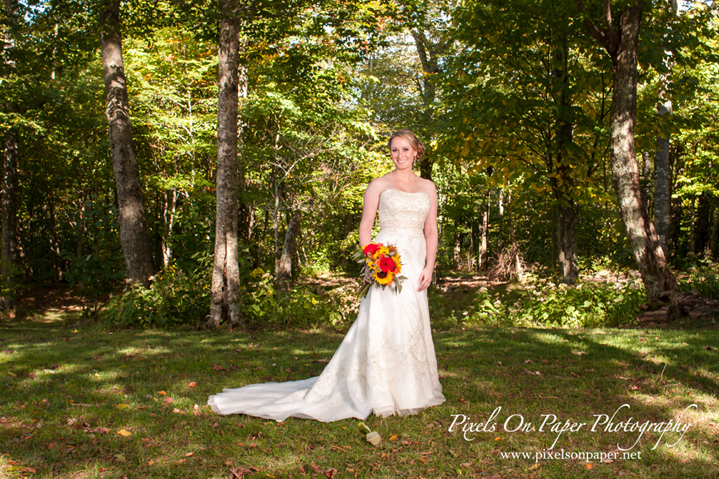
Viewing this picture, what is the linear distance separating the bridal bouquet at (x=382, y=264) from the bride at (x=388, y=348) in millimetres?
91

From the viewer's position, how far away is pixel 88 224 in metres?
10.7

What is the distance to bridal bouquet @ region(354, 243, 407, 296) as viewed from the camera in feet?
14.3

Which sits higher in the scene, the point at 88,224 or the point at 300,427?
the point at 88,224

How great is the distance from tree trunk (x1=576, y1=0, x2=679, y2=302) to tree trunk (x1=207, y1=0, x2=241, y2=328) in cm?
621

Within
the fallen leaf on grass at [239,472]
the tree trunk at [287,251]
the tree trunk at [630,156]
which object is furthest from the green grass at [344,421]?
the tree trunk at [287,251]

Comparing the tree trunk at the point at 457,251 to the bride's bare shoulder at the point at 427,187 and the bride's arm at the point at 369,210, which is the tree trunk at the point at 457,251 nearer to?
the bride's bare shoulder at the point at 427,187

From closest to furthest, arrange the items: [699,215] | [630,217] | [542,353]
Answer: [542,353] < [630,217] < [699,215]

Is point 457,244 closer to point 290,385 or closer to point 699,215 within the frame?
point 699,215

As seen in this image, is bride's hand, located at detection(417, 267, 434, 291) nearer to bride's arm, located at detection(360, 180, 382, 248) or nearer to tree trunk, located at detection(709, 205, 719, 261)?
bride's arm, located at detection(360, 180, 382, 248)

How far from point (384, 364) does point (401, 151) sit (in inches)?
78.2

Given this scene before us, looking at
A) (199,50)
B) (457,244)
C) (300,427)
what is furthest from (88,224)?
(457,244)

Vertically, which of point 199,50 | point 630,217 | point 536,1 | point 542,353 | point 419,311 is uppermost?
point 199,50

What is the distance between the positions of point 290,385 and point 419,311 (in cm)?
154

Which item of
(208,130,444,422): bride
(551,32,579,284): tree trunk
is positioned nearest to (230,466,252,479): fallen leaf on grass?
(208,130,444,422): bride
